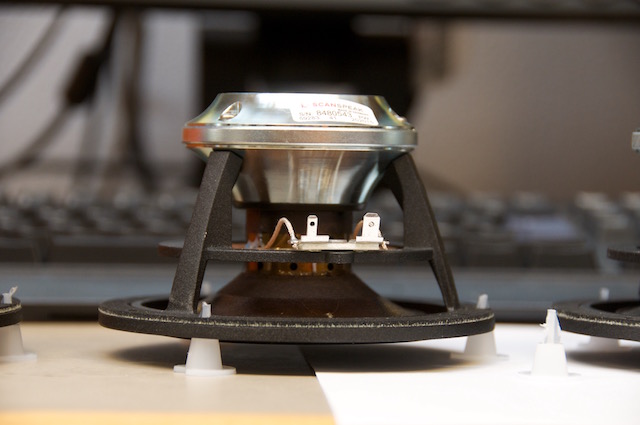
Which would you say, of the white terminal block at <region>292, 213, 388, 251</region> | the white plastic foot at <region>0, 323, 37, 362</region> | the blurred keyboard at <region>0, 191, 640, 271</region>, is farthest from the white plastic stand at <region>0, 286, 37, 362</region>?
the blurred keyboard at <region>0, 191, 640, 271</region>

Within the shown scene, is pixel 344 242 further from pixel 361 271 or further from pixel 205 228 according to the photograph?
pixel 361 271

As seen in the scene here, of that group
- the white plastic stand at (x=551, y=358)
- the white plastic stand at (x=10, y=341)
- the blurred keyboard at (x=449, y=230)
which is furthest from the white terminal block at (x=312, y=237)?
the blurred keyboard at (x=449, y=230)

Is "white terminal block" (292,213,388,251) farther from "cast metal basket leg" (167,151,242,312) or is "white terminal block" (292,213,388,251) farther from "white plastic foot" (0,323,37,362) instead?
"white plastic foot" (0,323,37,362)

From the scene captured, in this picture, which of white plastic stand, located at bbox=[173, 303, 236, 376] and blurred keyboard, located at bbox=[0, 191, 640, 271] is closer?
white plastic stand, located at bbox=[173, 303, 236, 376]

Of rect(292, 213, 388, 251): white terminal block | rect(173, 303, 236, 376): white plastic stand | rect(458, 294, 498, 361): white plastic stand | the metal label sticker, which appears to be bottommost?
rect(458, 294, 498, 361): white plastic stand

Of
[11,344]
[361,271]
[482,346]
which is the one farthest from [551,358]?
[361,271]

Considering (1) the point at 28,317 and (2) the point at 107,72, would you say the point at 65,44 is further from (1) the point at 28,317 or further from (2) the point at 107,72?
(1) the point at 28,317
